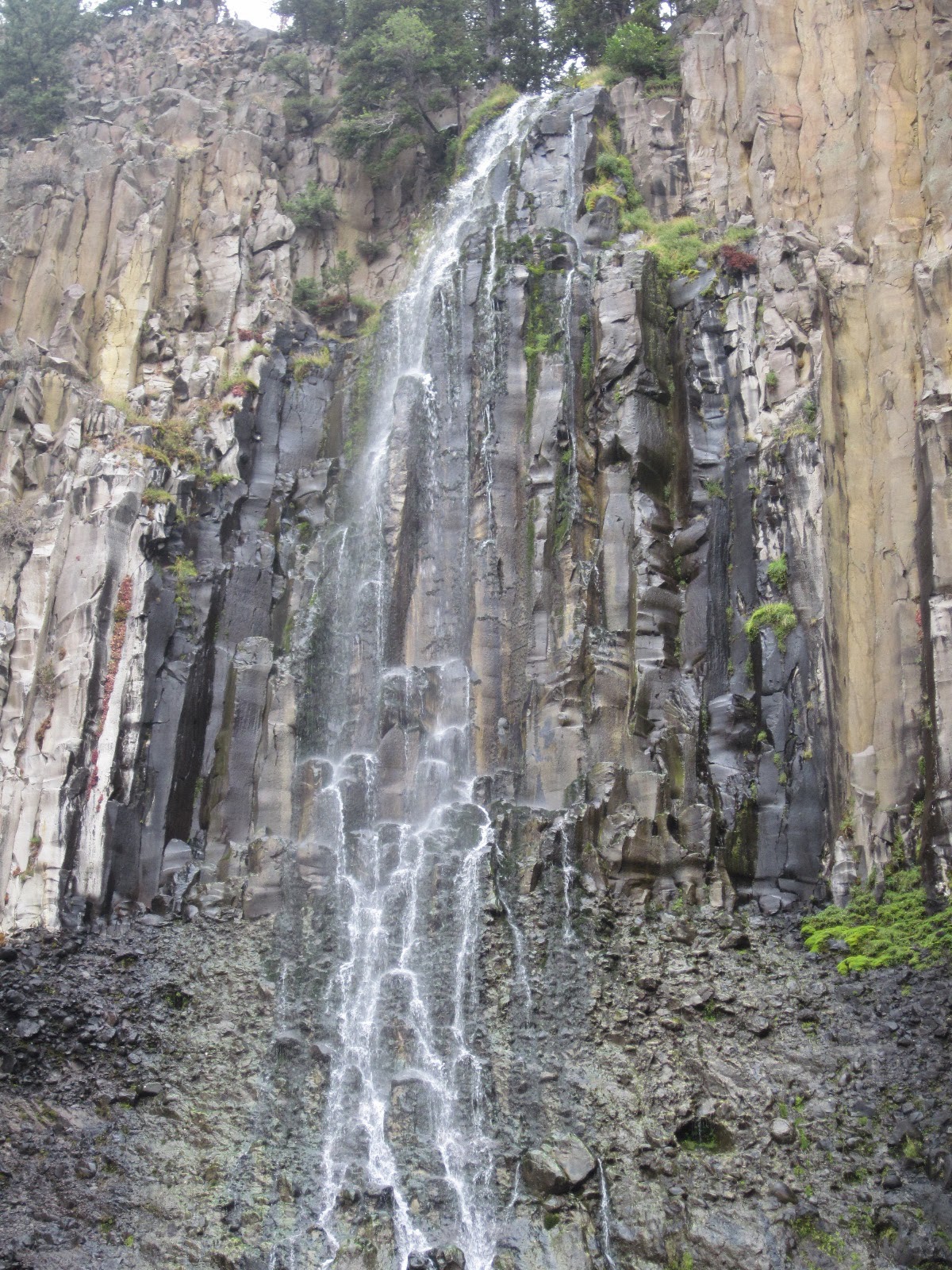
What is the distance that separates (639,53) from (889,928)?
30004mm

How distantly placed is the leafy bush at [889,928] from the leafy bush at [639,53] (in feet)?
93.0

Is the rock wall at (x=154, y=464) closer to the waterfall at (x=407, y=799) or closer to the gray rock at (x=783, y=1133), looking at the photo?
the waterfall at (x=407, y=799)

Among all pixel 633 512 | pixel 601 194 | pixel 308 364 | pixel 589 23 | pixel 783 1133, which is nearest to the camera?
pixel 783 1133

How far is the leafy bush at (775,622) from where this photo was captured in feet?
91.1

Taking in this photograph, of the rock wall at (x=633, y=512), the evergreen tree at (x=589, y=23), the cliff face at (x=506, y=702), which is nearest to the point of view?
the cliff face at (x=506, y=702)

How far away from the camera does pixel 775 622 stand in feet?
91.9

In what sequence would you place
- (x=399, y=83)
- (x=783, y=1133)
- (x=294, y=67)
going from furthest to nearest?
1. (x=294, y=67)
2. (x=399, y=83)
3. (x=783, y=1133)

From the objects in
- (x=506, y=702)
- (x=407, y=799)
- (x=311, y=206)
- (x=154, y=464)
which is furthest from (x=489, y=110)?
(x=407, y=799)

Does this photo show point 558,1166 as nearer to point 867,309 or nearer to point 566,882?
point 566,882

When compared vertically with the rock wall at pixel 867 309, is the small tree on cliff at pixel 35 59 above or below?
above

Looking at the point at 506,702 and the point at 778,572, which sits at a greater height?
the point at 778,572

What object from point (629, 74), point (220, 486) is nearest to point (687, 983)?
point (220, 486)

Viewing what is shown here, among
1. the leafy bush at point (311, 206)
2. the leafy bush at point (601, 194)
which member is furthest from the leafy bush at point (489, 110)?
the leafy bush at point (601, 194)

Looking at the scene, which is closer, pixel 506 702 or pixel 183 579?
pixel 506 702
